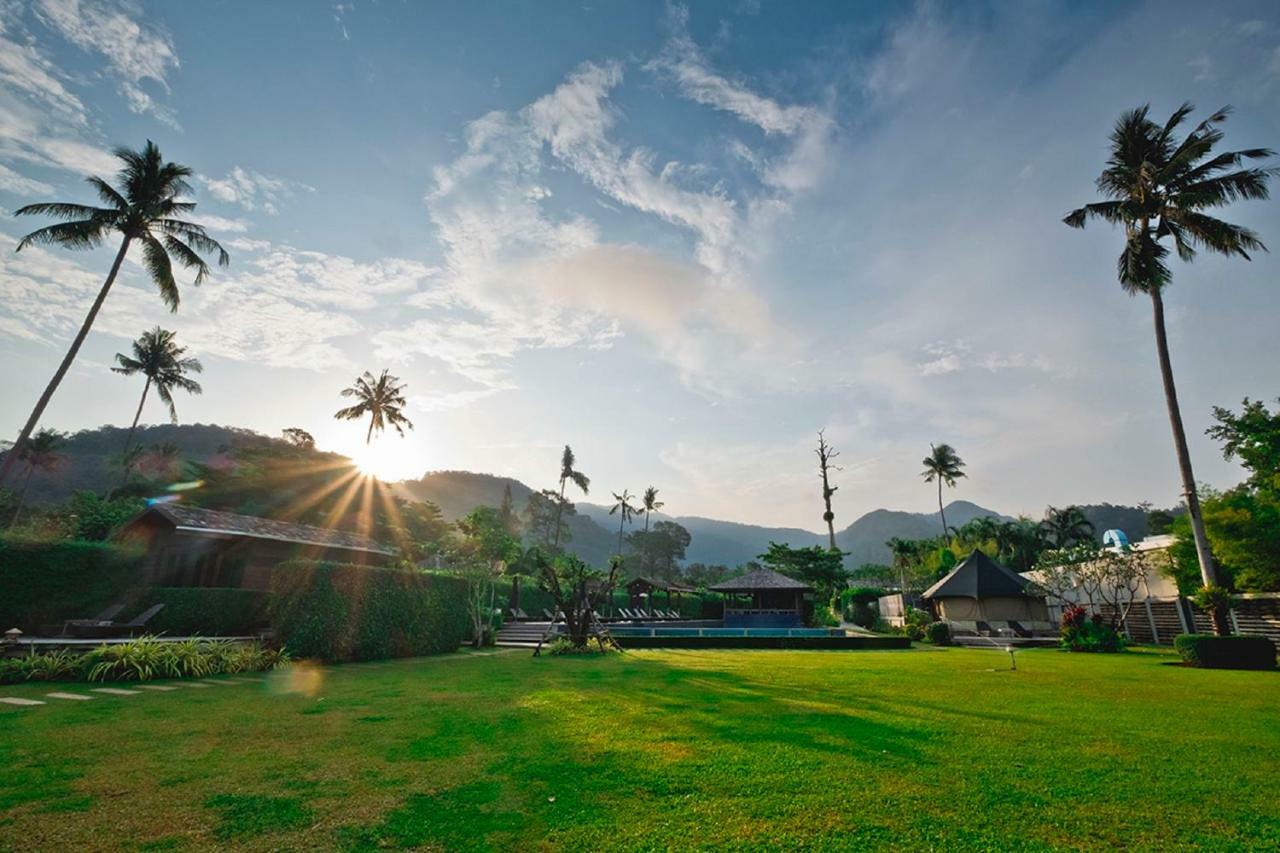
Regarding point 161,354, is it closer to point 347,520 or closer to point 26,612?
point 347,520

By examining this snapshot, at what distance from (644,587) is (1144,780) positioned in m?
39.0

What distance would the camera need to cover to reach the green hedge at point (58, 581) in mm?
14805

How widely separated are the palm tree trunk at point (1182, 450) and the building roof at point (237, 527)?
31.0 metres

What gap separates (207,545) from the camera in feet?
65.7

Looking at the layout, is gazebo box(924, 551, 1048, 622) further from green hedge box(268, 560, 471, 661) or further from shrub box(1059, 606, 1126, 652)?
green hedge box(268, 560, 471, 661)

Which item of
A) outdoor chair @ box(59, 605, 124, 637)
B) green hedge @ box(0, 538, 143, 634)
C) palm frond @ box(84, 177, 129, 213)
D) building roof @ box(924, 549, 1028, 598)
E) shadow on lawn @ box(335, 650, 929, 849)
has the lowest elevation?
shadow on lawn @ box(335, 650, 929, 849)

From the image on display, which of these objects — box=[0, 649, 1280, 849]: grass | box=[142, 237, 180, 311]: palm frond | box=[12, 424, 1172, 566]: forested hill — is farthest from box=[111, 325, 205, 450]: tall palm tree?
box=[0, 649, 1280, 849]: grass

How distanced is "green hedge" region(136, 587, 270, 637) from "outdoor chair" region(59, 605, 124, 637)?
0.61 metres

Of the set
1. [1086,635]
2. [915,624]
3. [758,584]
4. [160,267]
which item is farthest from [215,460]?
[1086,635]

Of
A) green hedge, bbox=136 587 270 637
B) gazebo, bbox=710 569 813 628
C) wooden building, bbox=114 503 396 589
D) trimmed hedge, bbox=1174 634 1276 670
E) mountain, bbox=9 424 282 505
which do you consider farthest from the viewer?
mountain, bbox=9 424 282 505

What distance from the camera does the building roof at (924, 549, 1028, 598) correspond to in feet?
99.5

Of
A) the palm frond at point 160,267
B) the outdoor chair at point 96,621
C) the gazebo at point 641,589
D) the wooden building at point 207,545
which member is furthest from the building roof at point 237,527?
the gazebo at point 641,589

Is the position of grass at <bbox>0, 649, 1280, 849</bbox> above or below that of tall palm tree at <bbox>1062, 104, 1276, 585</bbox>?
below

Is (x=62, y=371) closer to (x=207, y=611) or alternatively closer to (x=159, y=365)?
(x=207, y=611)
